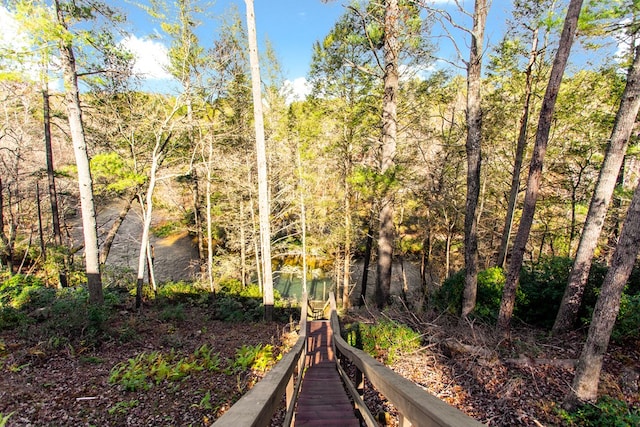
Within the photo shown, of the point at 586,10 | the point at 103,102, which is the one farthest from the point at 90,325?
the point at 586,10

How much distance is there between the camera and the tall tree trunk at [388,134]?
8328mm

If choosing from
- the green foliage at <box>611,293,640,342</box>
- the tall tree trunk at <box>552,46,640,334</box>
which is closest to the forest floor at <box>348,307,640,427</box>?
the green foliage at <box>611,293,640,342</box>

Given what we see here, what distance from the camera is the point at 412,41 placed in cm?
787

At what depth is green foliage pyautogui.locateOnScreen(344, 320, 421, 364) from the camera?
225 inches

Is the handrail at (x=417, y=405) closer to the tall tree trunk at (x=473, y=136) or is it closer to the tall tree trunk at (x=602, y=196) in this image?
the tall tree trunk at (x=473, y=136)

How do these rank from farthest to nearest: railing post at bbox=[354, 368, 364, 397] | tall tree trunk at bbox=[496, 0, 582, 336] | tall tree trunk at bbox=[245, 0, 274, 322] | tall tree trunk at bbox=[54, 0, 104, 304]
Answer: tall tree trunk at bbox=[245, 0, 274, 322] → tall tree trunk at bbox=[54, 0, 104, 304] → tall tree trunk at bbox=[496, 0, 582, 336] → railing post at bbox=[354, 368, 364, 397]

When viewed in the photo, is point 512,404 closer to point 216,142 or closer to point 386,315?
point 386,315

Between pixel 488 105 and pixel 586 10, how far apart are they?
5274mm

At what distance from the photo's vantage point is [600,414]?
3.72 meters

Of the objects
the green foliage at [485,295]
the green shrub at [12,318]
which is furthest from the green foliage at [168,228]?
the green foliage at [485,295]

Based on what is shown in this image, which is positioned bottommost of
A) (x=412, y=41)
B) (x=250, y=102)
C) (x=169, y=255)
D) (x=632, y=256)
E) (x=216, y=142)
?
(x=169, y=255)

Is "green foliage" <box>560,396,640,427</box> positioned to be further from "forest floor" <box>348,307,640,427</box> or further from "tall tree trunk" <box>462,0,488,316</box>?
"tall tree trunk" <box>462,0,488,316</box>

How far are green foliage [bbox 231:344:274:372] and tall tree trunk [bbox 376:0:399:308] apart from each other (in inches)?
183

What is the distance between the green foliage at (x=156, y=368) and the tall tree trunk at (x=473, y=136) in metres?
6.07
